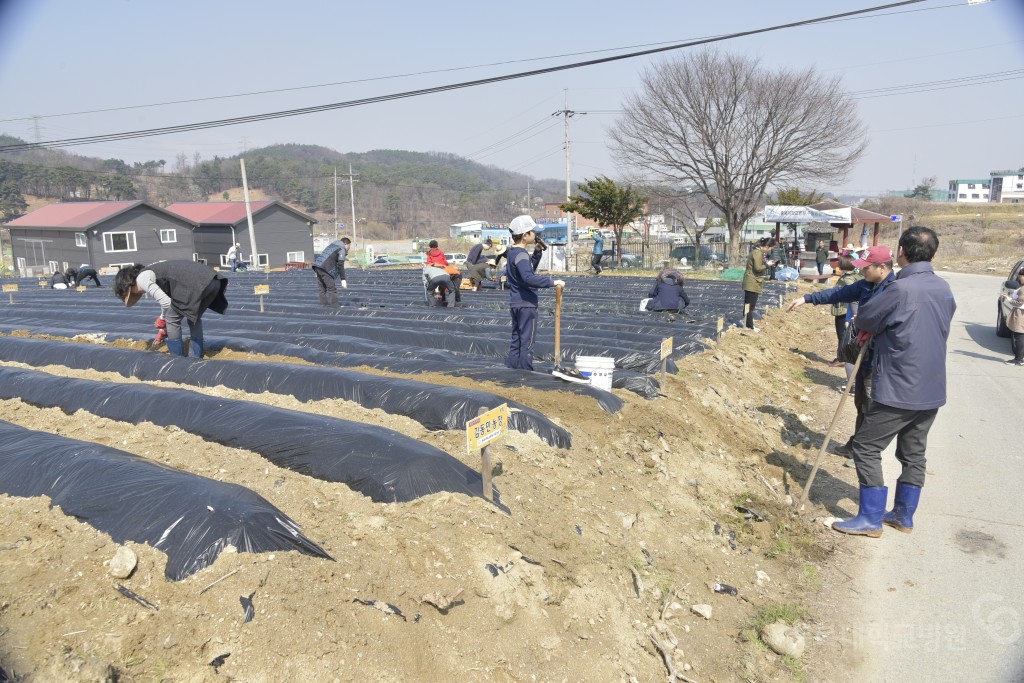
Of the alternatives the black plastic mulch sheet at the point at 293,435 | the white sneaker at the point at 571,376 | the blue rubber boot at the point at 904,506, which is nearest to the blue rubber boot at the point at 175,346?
the black plastic mulch sheet at the point at 293,435

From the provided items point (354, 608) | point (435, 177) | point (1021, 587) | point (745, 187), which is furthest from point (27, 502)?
point (435, 177)

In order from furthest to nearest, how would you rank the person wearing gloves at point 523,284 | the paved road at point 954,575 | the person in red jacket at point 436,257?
the person in red jacket at point 436,257
the person wearing gloves at point 523,284
the paved road at point 954,575

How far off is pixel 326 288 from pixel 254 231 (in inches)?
1175

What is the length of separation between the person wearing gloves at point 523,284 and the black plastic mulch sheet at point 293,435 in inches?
90.4

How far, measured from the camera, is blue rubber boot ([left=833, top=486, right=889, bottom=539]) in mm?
4758

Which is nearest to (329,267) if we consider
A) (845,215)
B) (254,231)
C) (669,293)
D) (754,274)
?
(669,293)

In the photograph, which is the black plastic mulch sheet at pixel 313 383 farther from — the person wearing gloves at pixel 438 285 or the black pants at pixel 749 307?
the black pants at pixel 749 307

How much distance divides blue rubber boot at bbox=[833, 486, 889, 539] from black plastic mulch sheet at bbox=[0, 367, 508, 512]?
8.56 ft

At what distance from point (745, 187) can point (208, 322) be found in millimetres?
24759

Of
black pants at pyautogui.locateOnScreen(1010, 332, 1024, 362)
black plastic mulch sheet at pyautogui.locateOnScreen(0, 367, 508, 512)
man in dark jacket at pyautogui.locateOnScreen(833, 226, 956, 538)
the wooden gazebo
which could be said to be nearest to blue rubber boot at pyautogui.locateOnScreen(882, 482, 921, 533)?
man in dark jacket at pyautogui.locateOnScreen(833, 226, 956, 538)

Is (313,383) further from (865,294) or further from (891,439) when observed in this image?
(865,294)

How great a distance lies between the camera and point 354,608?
9.45 ft

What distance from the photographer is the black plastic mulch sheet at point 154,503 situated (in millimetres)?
3000

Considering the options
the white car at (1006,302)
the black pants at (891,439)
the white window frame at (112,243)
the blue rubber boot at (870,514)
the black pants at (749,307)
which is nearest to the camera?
the black pants at (891,439)
